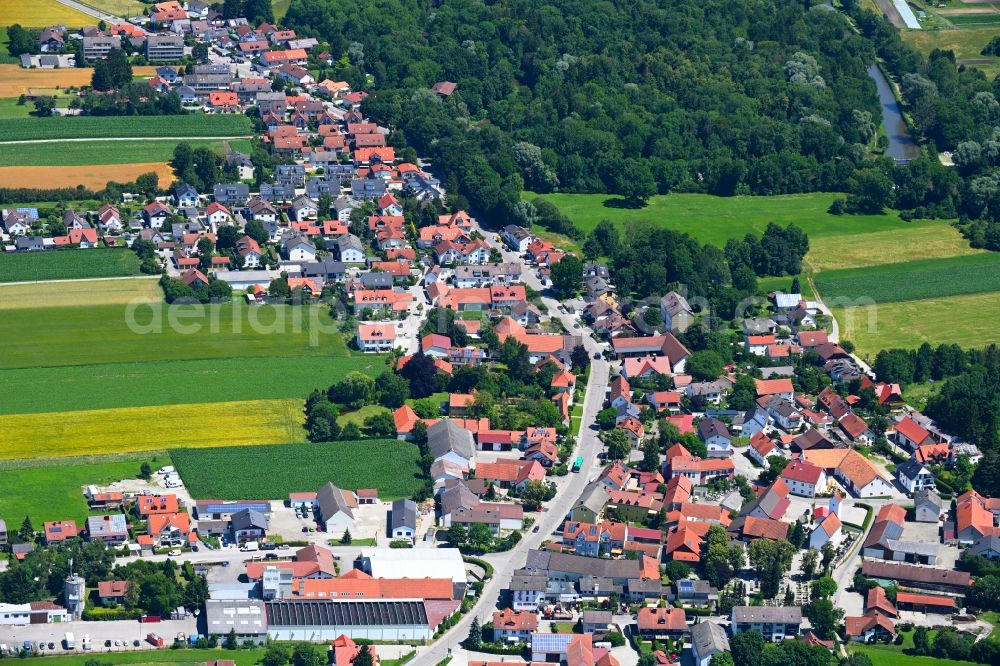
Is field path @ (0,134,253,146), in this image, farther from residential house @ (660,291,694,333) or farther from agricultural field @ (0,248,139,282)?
residential house @ (660,291,694,333)

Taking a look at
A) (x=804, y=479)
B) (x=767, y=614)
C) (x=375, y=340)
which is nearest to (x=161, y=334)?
(x=375, y=340)

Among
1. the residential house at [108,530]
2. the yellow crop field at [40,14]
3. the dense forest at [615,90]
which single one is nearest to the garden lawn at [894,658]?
the residential house at [108,530]

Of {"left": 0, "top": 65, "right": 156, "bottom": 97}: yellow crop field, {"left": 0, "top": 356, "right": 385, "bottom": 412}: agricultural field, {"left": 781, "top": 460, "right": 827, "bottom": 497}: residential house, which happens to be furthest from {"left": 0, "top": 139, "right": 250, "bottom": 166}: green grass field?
{"left": 781, "top": 460, "right": 827, "bottom": 497}: residential house

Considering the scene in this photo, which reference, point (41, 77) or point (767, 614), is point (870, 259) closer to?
point (767, 614)

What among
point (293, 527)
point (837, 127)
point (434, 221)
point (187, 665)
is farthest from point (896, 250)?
point (187, 665)

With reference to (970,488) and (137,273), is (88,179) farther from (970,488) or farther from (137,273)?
(970,488)
